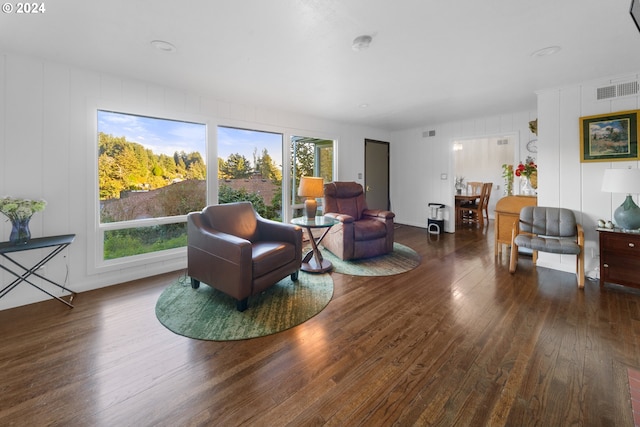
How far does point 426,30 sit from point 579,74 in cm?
218

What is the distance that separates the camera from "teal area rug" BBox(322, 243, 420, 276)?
136 inches

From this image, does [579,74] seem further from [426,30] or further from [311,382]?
[311,382]

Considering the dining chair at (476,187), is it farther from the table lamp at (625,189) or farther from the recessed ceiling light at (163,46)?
the recessed ceiling light at (163,46)

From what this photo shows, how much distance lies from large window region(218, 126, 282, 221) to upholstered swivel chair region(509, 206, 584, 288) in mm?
3446

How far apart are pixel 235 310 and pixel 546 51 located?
3.62m

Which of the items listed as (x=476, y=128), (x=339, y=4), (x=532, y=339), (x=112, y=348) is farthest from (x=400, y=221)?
(x=112, y=348)

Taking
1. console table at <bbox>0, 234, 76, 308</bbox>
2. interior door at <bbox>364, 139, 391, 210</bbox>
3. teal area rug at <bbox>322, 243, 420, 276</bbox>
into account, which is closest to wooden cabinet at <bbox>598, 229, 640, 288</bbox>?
teal area rug at <bbox>322, 243, 420, 276</bbox>

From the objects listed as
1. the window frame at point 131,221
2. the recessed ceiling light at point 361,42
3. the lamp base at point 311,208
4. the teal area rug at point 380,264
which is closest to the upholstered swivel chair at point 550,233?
the teal area rug at point 380,264

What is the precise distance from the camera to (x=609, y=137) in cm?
306

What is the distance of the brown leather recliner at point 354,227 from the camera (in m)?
3.78

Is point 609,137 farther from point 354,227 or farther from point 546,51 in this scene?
point 354,227

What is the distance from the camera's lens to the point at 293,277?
3.13m

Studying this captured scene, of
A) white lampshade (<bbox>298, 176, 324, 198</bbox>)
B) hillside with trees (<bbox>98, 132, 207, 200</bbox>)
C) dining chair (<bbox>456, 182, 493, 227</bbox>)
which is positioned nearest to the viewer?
hillside with trees (<bbox>98, 132, 207, 200</bbox>)

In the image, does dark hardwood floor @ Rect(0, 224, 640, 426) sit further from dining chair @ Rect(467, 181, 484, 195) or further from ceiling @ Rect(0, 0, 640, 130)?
dining chair @ Rect(467, 181, 484, 195)
